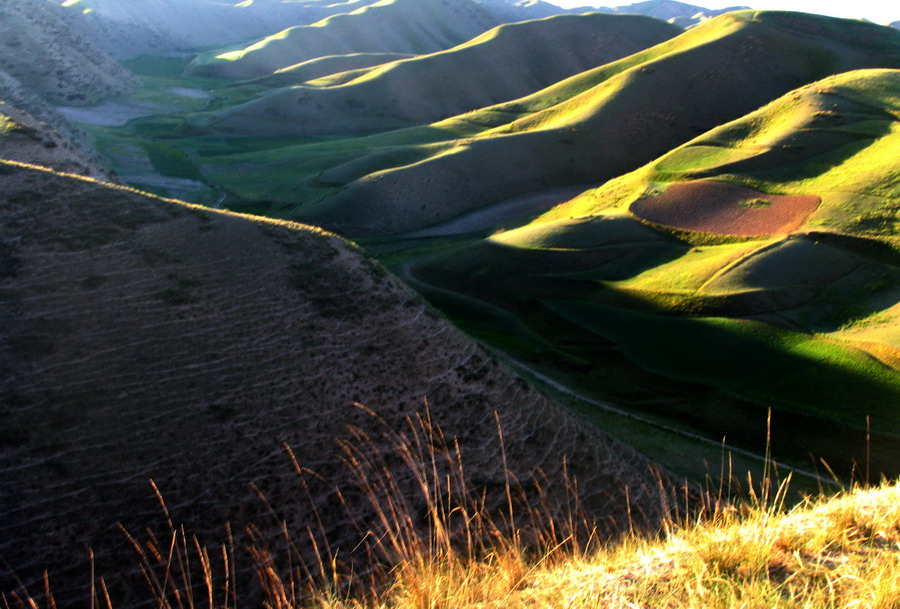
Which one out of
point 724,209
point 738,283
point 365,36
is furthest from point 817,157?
point 365,36

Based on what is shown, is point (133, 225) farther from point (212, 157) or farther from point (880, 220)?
point (212, 157)

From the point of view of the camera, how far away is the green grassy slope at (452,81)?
235ft

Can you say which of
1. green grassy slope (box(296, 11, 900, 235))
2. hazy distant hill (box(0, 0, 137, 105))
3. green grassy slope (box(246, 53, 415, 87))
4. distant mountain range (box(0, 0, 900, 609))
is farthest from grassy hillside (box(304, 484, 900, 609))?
green grassy slope (box(246, 53, 415, 87))

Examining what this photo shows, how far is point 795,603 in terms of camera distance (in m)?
3.50

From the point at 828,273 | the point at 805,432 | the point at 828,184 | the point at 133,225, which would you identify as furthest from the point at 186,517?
the point at 828,184

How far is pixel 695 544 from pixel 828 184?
30.5 meters

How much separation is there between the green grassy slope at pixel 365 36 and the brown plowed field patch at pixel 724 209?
3673 inches

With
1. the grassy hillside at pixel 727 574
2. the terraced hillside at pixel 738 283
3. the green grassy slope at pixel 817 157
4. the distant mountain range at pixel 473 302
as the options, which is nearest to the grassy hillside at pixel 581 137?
the distant mountain range at pixel 473 302

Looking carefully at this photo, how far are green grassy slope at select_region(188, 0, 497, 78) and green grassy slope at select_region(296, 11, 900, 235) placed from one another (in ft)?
238

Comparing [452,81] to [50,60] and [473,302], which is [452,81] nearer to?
[50,60]

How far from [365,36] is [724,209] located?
11157 centimetres

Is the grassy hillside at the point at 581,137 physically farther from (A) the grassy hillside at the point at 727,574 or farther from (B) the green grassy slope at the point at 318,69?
(B) the green grassy slope at the point at 318,69

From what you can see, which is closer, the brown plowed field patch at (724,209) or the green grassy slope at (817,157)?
the green grassy slope at (817,157)

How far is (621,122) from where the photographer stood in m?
47.7
